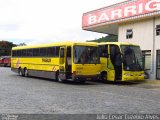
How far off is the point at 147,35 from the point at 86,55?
7021 millimetres

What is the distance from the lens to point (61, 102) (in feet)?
48.0

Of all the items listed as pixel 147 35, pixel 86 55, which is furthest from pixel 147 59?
pixel 86 55

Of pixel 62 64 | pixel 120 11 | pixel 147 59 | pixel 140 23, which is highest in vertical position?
pixel 120 11

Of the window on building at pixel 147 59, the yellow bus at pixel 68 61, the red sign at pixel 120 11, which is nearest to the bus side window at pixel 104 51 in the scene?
the yellow bus at pixel 68 61

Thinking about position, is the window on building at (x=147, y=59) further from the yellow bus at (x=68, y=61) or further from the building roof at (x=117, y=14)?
the yellow bus at (x=68, y=61)

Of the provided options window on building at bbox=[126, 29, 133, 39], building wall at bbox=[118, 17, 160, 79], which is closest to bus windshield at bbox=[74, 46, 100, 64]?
building wall at bbox=[118, 17, 160, 79]

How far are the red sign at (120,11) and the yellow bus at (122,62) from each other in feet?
13.0

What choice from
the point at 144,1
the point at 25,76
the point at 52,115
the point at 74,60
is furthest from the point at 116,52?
the point at 52,115

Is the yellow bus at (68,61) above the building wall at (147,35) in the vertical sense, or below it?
below

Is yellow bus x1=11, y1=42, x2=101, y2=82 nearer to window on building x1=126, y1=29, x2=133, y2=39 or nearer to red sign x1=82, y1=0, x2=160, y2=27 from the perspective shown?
red sign x1=82, y1=0, x2=160, y2=27

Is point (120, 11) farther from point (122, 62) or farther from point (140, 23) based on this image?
point (122, 62)

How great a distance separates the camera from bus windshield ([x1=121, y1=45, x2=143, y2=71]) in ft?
82.4

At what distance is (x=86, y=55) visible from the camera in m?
24.4

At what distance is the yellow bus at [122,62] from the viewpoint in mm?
25047
